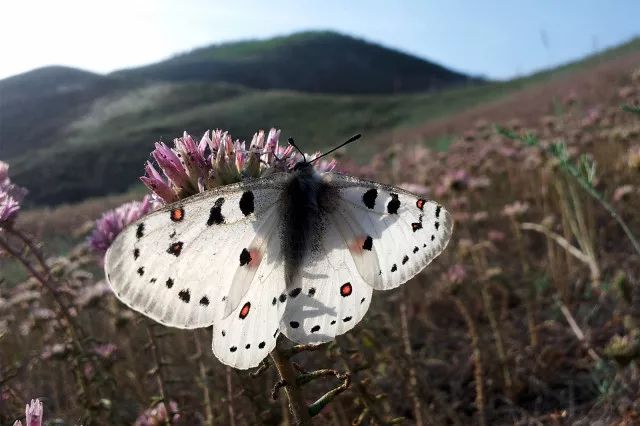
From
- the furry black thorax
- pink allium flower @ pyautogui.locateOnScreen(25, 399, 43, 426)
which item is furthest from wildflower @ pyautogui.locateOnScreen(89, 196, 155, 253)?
pink allium flower @ pyautogui.locateOnScreen(25, 399, 43, 426)

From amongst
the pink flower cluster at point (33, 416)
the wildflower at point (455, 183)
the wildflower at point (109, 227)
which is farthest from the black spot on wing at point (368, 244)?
the wildflower at point (455, 183)

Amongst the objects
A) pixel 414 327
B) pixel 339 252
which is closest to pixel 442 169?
pixel 414 327

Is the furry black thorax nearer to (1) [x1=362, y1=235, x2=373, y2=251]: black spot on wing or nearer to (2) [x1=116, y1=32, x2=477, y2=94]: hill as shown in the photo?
(1) [x1=362, y1=235, x2=373, y2=251]: black spot on wing

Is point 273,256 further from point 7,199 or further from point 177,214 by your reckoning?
point 7,199

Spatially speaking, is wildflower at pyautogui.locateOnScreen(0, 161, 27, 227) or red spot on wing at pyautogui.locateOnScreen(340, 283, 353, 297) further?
wildflower at pyautogui.locateOnScreen(0, 161, 27, 227)

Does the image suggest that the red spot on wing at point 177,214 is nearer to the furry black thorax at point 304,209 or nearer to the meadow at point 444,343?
the furry black thorax at point 304,209

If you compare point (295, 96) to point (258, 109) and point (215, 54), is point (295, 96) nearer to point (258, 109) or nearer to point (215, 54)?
point (258, 109)

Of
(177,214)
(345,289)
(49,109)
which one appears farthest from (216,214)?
(49,109)
